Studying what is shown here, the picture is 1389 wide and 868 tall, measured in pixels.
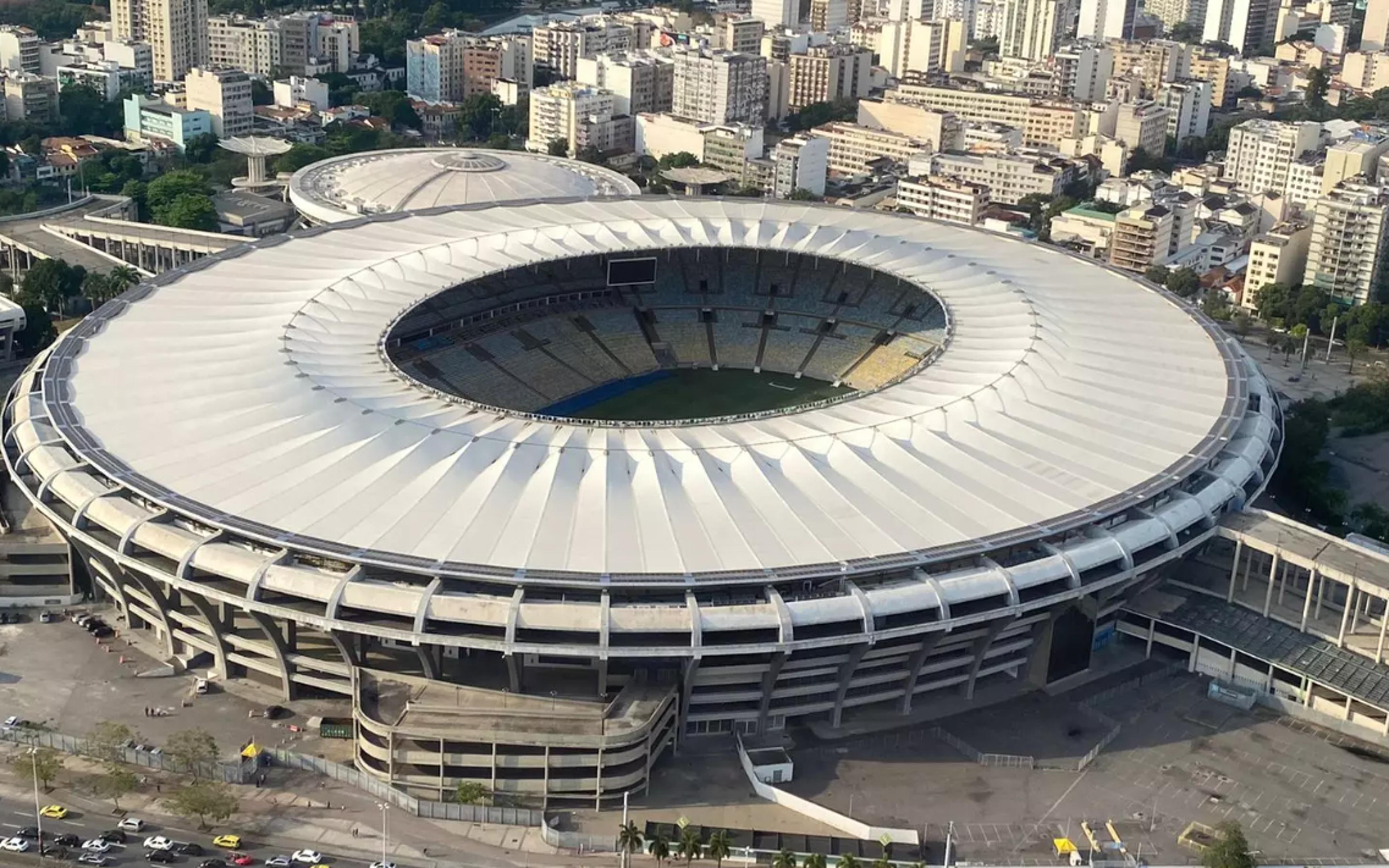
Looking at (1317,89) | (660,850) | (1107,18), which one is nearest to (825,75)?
(1317,89)

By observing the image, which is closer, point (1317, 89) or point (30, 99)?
point (30, 99)

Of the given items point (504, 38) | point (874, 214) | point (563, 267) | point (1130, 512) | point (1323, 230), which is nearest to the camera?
point (1130, 512)

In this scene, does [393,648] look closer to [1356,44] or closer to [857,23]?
[857,23]

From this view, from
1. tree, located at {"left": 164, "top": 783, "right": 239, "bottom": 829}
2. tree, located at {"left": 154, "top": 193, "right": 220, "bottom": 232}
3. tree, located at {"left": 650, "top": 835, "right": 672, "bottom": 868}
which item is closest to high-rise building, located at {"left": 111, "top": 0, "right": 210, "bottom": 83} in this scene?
tree, located at {"left": 154, "top": 193, "right": 220, "bottom": 232}

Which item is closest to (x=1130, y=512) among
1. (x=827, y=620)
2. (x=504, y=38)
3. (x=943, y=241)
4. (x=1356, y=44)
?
(x=827, y=620)

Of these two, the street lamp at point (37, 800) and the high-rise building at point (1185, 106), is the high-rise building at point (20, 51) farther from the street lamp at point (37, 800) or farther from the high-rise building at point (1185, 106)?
the street lamp at point (37, 800)

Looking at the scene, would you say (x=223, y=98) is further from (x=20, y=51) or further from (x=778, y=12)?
(x=778, y=12)
